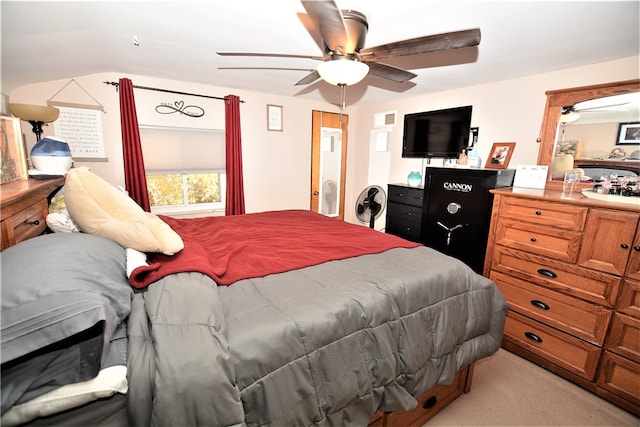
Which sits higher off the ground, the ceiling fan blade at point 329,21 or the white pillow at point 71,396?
the ceiling fan blade at point 329,21

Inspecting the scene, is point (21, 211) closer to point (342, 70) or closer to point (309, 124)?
point (342, 70)

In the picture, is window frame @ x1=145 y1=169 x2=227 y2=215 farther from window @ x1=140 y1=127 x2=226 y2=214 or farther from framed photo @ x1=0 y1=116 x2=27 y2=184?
framed photo @ x1=0 y1=116 x2=27 y2=184

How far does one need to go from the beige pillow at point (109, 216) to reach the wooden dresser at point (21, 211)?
173 mm

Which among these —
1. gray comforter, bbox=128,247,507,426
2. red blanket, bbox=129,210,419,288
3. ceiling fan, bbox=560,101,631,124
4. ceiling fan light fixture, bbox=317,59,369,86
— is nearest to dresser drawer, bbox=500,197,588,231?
gray comforter, bbox=128,247,507,426

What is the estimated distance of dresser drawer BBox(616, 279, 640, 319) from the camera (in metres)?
1.70

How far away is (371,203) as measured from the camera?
3771 millimetres

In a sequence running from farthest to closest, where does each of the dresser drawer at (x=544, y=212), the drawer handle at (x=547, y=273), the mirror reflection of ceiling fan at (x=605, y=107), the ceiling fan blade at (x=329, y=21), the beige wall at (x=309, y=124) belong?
the beige wall at (x=309, y=124) < the mirror reflection of ceiling fan at (x=605, y=107) < the drawer handle at (x=547, y=273) < the dresser drawer at (x=544, y=212) < the ceiling fan blade at (x=329, y=21)

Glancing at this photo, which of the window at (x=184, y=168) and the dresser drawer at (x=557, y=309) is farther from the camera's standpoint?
the window at (x=184, y=168)

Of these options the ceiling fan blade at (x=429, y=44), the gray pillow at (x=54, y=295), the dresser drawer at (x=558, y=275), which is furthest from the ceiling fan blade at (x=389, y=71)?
the gray pillow at (x=54, y=295)

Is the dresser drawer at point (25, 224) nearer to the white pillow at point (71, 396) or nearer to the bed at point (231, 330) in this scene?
the bed at point (231, 330)

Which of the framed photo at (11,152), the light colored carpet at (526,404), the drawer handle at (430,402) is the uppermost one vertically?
the framed photo at (11,152)

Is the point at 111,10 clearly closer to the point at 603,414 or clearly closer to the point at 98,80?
the point at 98,80

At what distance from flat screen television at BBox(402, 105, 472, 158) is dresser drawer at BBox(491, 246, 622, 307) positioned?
155 cm

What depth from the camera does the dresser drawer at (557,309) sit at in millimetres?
1864
